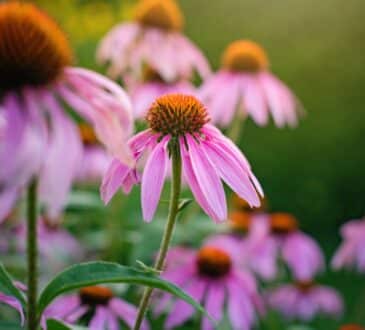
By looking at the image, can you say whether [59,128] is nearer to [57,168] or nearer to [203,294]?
[57,168]

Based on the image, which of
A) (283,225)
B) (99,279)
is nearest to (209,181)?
(99,279)

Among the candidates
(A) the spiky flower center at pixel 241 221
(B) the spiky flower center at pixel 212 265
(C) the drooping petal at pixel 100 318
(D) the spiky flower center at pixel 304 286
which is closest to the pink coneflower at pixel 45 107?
(C) the drooping petal at pixel 100 318

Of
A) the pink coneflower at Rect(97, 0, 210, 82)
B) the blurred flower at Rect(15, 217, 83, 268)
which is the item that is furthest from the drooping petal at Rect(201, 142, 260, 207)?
the pink coneflower at Rect(97, 0, 210, 82)

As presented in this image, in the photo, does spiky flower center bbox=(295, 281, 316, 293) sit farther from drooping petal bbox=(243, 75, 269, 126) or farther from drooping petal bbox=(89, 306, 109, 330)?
drooping petal bbox=(89, 306, 109, 330)

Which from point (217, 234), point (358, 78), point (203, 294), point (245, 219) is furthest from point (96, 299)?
point (358, 78)

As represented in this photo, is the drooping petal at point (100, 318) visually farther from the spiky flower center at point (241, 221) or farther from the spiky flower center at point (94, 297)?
the spiky flower center at point (241, 221)

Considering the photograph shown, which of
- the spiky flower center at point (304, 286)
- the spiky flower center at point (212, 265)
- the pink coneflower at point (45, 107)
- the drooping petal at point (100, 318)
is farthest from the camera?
the spiky flower center at point (304, 286)
